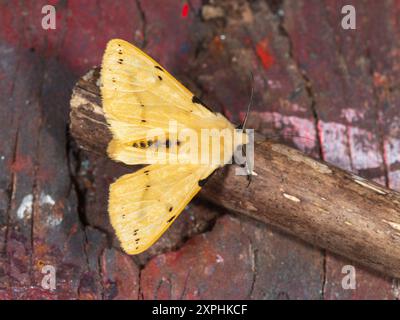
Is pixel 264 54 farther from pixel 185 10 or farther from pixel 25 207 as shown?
pixel 25 207

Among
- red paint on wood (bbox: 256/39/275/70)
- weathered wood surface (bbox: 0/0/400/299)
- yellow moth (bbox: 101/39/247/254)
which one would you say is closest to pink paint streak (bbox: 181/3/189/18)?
weathered wood surface (bbox: 0/0/400/299)

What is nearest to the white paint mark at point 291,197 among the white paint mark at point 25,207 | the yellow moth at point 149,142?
the yellow moth at point 149,142

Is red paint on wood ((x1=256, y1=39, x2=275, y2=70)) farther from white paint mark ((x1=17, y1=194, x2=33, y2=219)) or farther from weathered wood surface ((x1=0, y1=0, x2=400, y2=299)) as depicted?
white paint mark ((x1=17, y1=194, x2=33, y2=219))

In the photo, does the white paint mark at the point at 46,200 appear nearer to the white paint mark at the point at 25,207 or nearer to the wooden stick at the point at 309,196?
the white paint mark at the point at 25,207

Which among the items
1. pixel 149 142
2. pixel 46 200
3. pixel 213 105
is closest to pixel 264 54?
pixel 213 105

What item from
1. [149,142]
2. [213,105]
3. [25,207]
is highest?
[213,105]

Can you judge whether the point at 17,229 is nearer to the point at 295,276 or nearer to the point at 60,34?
the point at 60,34
